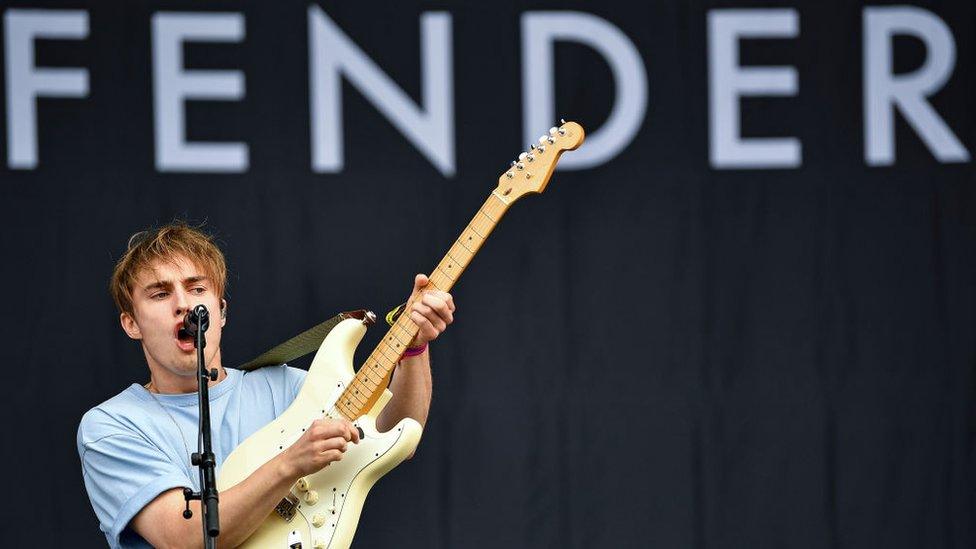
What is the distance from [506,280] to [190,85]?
1102 mm

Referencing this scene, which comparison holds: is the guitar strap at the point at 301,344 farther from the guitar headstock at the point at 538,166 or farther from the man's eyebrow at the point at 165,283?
the guitar headstock at the point at 538,166

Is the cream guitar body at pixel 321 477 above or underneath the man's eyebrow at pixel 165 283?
underneath

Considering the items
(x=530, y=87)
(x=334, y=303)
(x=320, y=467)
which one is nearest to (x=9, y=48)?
(x=334, y=303)

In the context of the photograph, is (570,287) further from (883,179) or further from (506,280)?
(883,179)

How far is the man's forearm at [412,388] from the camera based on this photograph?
2.77 metres

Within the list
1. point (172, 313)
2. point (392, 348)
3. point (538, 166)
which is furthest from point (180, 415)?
point (538, 166)

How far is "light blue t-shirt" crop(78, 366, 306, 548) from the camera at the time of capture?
2.59 m

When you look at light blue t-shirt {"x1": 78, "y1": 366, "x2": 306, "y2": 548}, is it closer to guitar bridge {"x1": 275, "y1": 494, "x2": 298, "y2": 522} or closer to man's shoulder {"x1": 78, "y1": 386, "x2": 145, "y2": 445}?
man's shoulder {"x1": 78, "y1": 386, "x2": 145, "y2": 445}

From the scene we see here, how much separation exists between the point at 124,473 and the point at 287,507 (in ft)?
1.02

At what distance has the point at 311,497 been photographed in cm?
268

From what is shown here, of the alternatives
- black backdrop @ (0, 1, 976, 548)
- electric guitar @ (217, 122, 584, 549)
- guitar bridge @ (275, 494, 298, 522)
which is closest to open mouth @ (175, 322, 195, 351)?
electric guitar @ (217, 122, 584, 549)

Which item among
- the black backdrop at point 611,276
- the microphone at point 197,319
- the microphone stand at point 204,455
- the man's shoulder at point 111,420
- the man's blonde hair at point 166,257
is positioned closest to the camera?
the microphone stand at point 204,455

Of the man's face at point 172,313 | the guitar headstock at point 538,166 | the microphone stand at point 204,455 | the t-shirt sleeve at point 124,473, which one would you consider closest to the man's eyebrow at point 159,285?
the man's face at point 172,313

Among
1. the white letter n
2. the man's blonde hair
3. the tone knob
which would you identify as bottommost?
the tone knob
